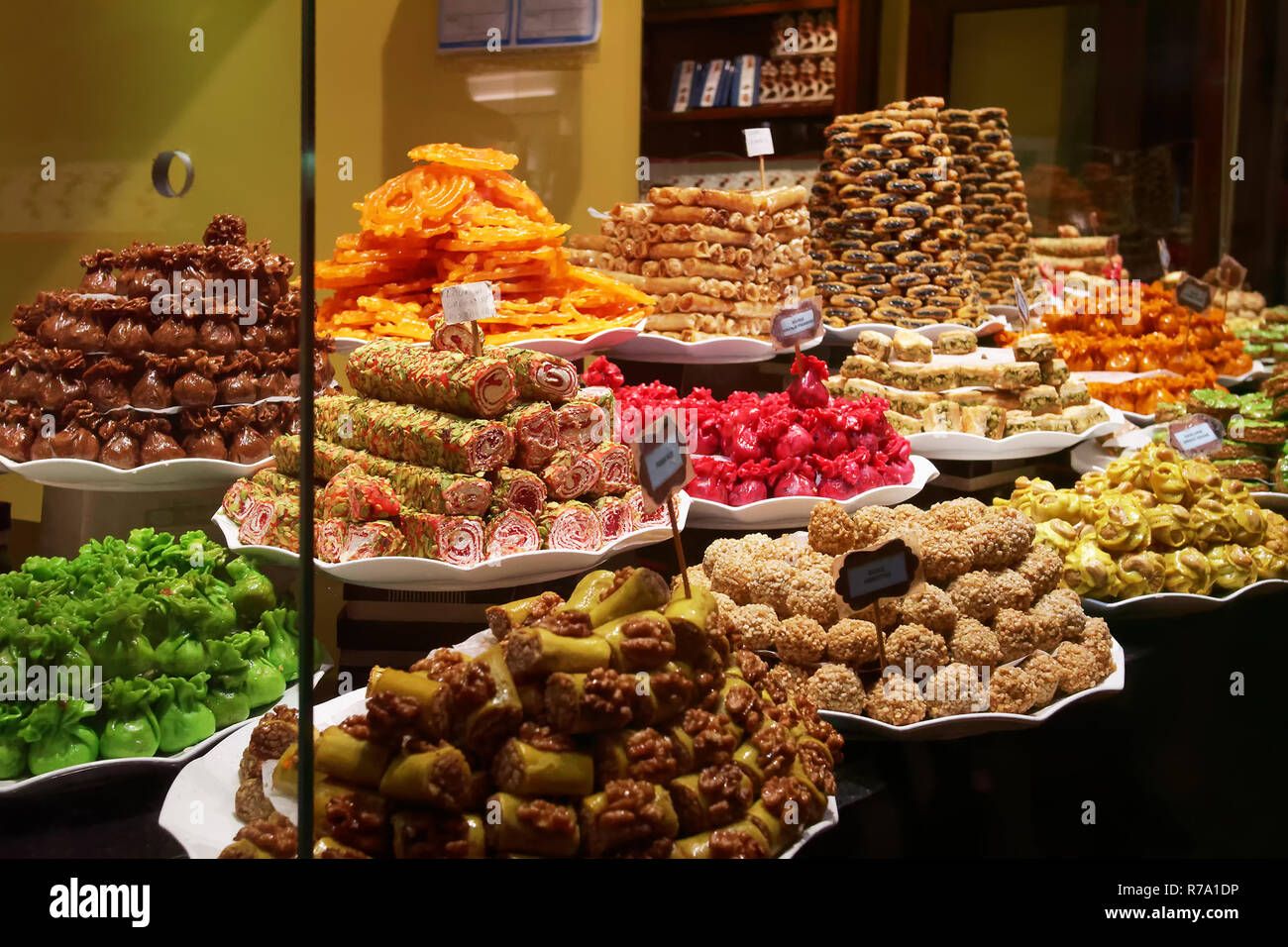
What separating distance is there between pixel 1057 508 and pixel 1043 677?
732 millimetres

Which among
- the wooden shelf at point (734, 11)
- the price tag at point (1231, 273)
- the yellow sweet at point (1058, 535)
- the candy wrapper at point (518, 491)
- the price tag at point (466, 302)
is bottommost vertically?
the yellow sweet at point (1058, 535)

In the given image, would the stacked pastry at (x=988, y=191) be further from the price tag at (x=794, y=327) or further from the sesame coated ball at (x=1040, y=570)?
the sesame coated ball at (x=1040, y=570)

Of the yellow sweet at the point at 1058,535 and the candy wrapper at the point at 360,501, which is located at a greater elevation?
the candy wrapper at the point at 360,501

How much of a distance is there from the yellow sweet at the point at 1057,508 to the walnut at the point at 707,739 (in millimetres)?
1337

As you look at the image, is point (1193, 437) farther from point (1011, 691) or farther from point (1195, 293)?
point (1011, 691)

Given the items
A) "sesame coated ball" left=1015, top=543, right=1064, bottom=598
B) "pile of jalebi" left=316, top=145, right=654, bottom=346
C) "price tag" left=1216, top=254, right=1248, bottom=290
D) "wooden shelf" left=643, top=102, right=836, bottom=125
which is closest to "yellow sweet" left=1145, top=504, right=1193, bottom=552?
"sesame coated ball" left=1015, top=543, right=1064, bottom=598

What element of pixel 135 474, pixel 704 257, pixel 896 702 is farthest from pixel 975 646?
pixel 704 257

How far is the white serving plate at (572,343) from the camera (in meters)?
3.06

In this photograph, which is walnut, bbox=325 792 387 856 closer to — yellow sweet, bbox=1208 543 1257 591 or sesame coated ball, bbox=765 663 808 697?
sesame coated ball, bbox=765 663 808 697

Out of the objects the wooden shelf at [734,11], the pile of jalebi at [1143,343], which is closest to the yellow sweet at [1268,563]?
the pile of jalebi at [1143,343]

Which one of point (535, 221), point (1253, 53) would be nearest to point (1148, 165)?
point (1253, 53)
